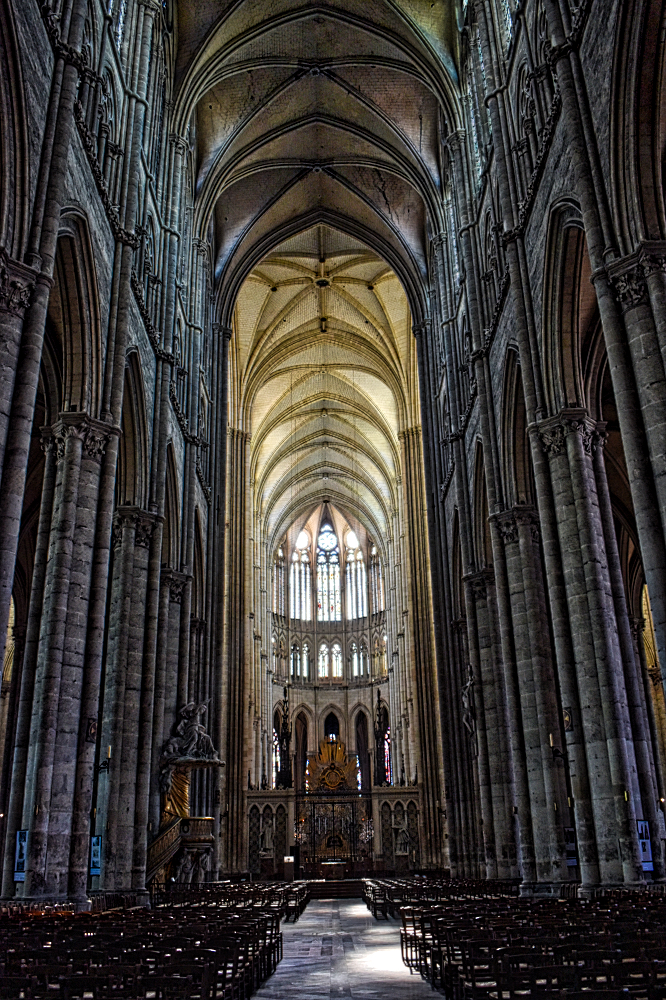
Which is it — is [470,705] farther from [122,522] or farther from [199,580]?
[122,522]

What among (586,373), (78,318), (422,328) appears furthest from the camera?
(422,328)

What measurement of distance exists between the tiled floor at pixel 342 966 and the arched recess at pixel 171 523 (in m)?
10.9

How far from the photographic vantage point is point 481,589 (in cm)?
2694

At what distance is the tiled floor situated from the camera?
30.9ft

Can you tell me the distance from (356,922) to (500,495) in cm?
1078

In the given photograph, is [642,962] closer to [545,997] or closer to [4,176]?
[545,997]

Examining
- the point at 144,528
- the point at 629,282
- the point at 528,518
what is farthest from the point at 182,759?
the point at 629,282

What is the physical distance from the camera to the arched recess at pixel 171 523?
87.0ft

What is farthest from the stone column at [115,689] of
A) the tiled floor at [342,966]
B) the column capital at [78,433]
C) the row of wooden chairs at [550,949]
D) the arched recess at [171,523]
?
the row of wooden chairs at [550,949]

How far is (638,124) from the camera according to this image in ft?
44.8

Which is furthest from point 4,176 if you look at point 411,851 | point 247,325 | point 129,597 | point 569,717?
point 411,851

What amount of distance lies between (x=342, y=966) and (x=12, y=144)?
12.8 metres

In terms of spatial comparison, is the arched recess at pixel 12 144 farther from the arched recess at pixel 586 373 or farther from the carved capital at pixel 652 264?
the arched recess at pixel 586 373

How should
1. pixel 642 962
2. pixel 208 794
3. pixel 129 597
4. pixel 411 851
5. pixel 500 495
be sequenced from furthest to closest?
pixel 411 851
pixel 208 794
pixel 500 495
pixel 129 597
pixel 642 962
